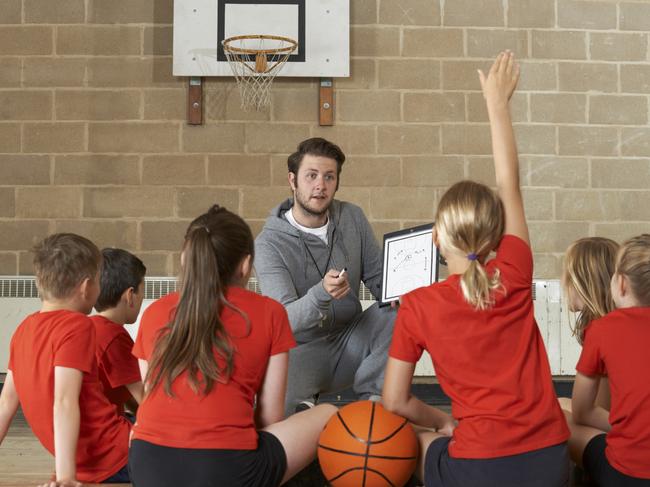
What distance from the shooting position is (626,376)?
208cm

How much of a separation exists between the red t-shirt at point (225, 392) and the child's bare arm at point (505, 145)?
27.0 inches

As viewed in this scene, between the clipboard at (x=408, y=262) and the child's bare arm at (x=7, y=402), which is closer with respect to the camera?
the child's bare arm at (x=7, y=402)

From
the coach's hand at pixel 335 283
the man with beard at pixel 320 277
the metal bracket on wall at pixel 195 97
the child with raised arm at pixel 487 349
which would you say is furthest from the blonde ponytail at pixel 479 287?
the metal bracket on wall at pixel 195 97

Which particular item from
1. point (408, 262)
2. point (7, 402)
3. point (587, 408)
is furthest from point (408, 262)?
point (7, 402)

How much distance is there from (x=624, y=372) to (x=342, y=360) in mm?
1495

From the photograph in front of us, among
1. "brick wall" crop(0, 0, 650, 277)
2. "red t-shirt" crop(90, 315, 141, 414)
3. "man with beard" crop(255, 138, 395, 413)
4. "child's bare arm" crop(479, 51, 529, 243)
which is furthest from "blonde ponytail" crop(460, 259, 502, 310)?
"brick wall" crop(0, 0, 650, 277)

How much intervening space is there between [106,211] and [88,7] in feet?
4.62

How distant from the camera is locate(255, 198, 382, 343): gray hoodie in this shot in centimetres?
338

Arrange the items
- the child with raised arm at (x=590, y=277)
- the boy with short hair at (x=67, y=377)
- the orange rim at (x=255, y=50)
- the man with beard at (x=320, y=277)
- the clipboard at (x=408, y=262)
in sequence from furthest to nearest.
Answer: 1. the orange rim at (x=255, y=50)
2. the man with beard at (x=320, y=277)
3. the clipboard at (x=408, y=262)
4. the child with raised arm at (x=590, y=277)
5. the boy with short hair at (x=67, y=377)

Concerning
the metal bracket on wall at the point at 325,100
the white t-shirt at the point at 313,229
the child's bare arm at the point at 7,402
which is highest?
the metal bracket on wall at the point at 325,100

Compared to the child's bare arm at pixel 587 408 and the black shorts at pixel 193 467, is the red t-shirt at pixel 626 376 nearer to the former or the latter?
the child's bare arm at pixel 587 408

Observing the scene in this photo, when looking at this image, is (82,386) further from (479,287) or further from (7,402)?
(479,287)

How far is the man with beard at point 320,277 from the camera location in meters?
3.35

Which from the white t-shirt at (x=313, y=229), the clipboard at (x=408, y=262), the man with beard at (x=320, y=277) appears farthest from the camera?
the white t-shirt at (x=313, y=229)
